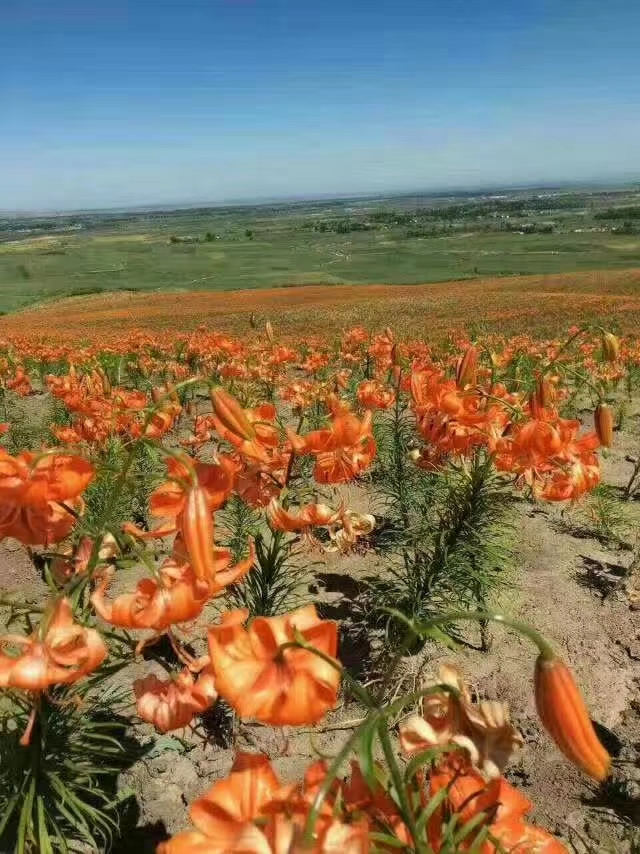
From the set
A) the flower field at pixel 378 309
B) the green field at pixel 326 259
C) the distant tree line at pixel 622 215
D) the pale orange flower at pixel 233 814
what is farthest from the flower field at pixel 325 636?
the distant tree line at pixel 622 215

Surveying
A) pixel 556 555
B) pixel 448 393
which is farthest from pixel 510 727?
pixel 556 555

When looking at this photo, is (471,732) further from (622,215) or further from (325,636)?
(622,215)

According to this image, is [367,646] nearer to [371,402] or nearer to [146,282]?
[371,402]

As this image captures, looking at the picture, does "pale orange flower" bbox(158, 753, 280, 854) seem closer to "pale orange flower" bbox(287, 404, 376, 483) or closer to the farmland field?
the farmland field

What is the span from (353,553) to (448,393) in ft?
5.80

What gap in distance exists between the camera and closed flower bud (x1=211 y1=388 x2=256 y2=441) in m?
1.23

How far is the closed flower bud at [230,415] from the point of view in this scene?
123 cm

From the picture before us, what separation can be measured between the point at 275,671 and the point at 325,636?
85 millimetres

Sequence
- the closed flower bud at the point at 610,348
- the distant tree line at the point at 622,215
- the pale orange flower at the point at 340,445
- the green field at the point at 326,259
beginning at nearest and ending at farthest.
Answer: the pale orange flower at the point at 340,445, the closed flower bud at the point at 610,348, the green field at the point at 326,259, the distant tree line at the point at 622,215

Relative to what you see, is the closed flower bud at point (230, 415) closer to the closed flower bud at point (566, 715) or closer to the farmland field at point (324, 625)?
the farmland field at point (324, 625)

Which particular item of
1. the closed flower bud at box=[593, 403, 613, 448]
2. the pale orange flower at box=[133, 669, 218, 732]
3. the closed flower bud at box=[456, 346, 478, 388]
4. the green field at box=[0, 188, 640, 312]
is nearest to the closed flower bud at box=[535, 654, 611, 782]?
Result: the pale orange flower at box=[133, 669, 218, 732]

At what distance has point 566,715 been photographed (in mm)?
766

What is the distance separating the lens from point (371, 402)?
275 cm

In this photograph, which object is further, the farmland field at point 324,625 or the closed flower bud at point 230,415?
the closed flower bud at point 230,415
